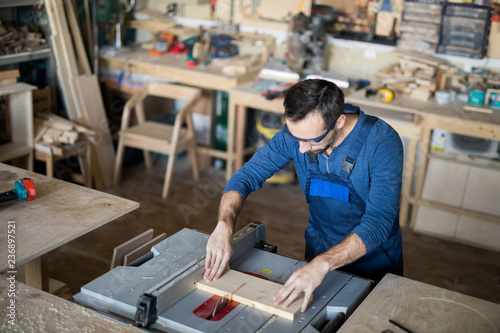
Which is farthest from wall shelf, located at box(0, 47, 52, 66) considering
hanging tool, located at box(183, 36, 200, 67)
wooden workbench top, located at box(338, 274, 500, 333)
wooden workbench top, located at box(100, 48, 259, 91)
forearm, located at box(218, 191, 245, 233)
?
wooden workbench top, located at box(338, 274, 500, 333)

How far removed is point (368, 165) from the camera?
214 centimetres

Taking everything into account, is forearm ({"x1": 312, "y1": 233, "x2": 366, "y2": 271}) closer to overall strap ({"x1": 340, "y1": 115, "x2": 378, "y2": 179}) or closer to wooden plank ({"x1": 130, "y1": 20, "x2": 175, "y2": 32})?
overall strap ({"x1": 340, "y1": 115, "x2": 378, "y2": 179})

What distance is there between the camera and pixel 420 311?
5.89ft

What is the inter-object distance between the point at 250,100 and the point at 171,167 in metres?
0.81

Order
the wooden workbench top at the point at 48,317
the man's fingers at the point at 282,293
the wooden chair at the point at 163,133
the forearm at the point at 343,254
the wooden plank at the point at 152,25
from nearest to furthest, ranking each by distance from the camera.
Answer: the wooden workbench top at the point at 48,317 → the man's fingers at the point at 282,293 → the forearm at the point at 343,254 → the wooden chair at the point at 163,133 → the wooden plank at the point at 152,25

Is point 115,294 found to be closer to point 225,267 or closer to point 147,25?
point 225,267

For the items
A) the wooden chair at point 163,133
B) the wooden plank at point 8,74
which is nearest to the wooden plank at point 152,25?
the wooden chair at point 163,133

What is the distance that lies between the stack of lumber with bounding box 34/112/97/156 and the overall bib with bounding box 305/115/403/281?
7.93 ft

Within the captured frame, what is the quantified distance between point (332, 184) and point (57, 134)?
2654mm

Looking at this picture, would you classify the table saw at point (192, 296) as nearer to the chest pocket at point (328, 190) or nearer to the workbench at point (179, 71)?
the chest pocket at point (328, 190)

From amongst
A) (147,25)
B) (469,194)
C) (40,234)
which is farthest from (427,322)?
(147,25)

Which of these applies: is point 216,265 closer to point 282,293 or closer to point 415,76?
point 282,293

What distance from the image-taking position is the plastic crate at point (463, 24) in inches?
167

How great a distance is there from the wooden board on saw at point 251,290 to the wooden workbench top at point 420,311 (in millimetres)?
173
